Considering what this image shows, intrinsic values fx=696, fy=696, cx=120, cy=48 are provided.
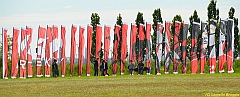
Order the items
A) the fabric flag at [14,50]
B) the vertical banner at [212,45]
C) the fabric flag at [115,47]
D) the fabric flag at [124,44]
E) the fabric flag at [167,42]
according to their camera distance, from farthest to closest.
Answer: the fabric flag at [115,47] → the fabric flag at [124,44] → the fabric flag at [167,42] → the vertical banner at [212,45] → the fabric flag at [14,50]

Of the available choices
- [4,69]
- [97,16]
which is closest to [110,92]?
[4,69]

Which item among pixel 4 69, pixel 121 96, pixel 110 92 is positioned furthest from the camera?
pixel 4 69

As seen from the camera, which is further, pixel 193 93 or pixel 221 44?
pixel 221 44

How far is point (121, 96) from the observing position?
83.3ft

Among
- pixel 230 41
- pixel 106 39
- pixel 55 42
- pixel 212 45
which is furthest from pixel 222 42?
pixel 55 42

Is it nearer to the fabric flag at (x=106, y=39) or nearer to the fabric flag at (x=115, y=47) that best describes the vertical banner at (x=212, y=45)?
the fabric flag at (x=115, y=47)

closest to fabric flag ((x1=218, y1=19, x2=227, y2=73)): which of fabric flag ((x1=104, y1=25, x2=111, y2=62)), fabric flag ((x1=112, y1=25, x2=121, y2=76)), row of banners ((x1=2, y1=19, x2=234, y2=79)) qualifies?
row of banners ((x1=2, y1=19, x2=234, y2=79))

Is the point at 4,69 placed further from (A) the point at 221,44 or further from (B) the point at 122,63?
(A) the point at 221,44

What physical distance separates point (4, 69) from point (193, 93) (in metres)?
26.5

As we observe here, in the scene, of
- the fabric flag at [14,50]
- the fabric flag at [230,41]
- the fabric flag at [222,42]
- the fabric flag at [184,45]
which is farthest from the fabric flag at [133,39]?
the fabric flag at [14,50]

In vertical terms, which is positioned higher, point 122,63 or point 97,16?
point 97,16

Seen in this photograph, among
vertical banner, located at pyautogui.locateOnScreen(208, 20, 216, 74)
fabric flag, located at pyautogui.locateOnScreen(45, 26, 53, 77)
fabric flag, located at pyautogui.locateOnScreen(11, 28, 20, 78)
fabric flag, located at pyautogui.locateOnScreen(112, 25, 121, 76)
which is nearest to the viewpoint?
fabric flag, located at pyautogui.locateOnScreen(11, 28, 20, 78)

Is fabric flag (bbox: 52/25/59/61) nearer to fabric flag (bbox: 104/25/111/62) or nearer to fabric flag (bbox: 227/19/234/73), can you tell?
fabric flag (bbox: 104/25/111/62)

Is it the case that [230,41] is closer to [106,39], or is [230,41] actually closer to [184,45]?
[184,45]
